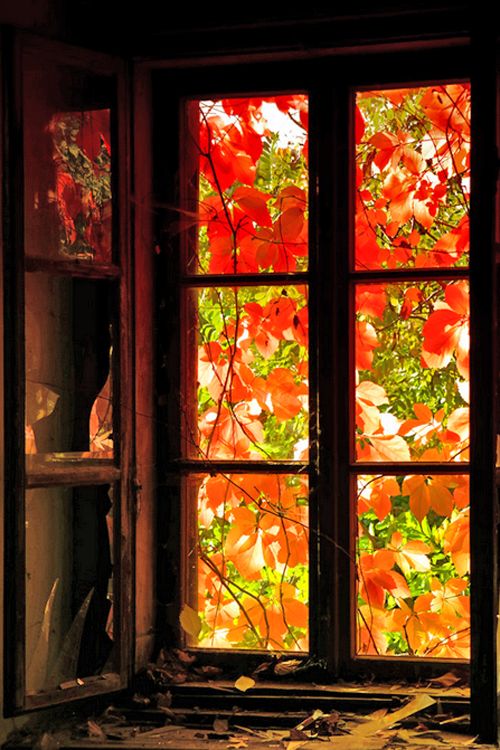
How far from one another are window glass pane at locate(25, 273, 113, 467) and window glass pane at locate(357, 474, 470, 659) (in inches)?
27.8

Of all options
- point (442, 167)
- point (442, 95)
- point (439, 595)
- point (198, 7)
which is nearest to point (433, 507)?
point (439, 595)

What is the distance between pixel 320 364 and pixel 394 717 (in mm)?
875

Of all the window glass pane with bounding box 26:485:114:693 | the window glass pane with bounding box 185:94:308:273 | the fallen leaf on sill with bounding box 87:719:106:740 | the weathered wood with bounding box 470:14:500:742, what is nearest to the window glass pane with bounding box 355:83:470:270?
the window glass pane with bounding box 185:94:308:273

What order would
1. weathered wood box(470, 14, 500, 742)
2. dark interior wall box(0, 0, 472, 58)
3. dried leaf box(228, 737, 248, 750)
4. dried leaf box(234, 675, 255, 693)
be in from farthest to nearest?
dried leaf box(234, 675, 255, 693)
dark interior wall box(0, 0, 472, 58)
dried leaf box(228, 737, 248, 750)
weathered wood box(470, 14, 500, 742)

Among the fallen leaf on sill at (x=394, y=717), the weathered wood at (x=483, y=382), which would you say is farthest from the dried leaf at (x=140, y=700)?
the weathered wood at (x=483, y=382)

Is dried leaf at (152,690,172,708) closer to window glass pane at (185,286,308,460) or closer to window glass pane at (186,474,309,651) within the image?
window glass pane at (186,474,309,651)

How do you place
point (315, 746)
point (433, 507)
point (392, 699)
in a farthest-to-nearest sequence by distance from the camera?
1. point (433, 507)
2. point (392, 699)
3. point (315, 746)

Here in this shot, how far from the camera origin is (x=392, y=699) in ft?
→ 7.70

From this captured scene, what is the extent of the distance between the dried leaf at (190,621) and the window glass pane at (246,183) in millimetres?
A: 912

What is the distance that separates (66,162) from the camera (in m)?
2.37

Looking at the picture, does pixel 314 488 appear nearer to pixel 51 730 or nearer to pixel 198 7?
pixel 51 730

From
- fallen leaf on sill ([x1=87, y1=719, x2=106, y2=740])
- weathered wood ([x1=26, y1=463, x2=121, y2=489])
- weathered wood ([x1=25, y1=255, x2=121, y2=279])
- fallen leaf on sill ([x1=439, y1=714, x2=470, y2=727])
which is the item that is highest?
weathered wood ([x1=25, y1=255, x2=121, y2=279])

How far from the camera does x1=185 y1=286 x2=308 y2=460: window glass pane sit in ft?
8.48

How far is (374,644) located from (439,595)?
217mm
